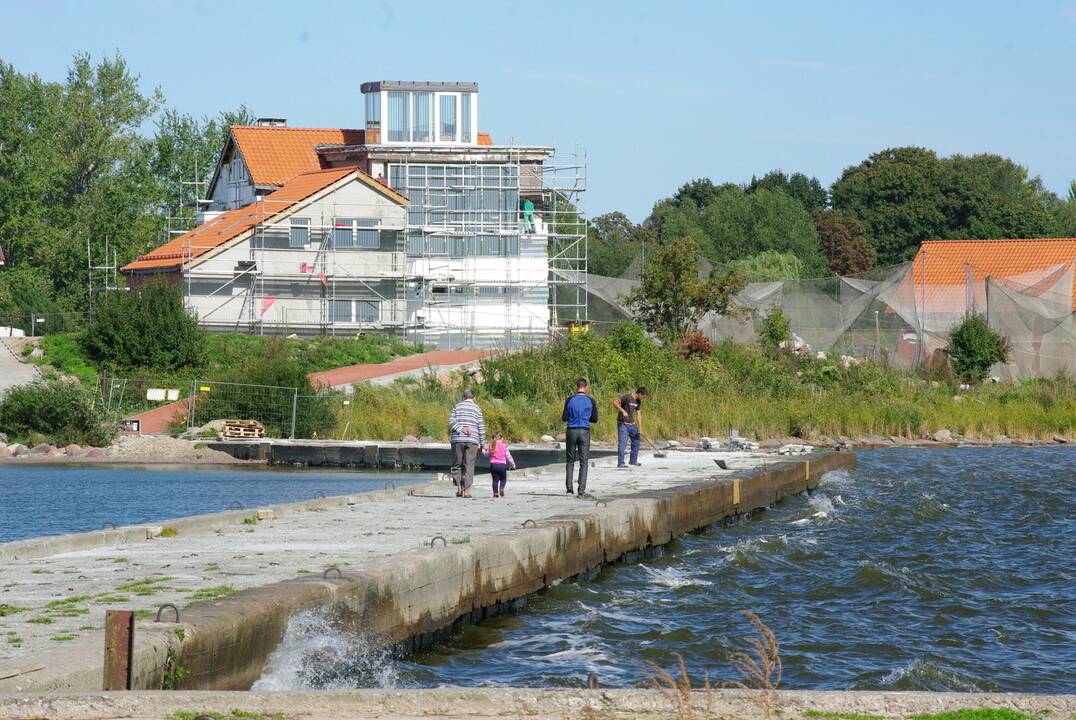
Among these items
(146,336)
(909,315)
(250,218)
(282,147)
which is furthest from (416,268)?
(909,315)

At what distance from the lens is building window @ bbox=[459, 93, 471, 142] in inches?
2473

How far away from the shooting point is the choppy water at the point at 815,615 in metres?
12.0

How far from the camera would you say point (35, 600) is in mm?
10570

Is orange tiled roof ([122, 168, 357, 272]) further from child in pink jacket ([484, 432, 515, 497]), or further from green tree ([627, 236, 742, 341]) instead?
child in pink jacket ([484, 432, 515, 497])

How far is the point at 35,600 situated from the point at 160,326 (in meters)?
35.8

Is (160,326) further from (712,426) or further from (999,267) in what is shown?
(999,267)

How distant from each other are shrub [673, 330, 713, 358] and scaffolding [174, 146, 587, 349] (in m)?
8.90

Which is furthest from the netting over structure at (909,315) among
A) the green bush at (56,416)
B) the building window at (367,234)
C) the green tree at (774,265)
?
the green tree at (774,265)

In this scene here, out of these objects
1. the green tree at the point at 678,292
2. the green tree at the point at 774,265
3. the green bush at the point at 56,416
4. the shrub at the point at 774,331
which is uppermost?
the green tree at the point at 774,265

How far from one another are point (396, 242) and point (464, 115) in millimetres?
7044

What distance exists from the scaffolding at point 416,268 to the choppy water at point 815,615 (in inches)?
1275

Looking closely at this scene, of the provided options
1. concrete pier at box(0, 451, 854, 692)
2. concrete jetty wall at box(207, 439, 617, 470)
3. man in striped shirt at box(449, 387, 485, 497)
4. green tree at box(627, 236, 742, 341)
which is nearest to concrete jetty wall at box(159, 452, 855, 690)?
concrete pier at box(0, 451, 854, 692)

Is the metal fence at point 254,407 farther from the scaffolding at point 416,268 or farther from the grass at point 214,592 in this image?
the grass at point 214,592

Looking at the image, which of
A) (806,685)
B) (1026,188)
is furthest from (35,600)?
(1026,188)
